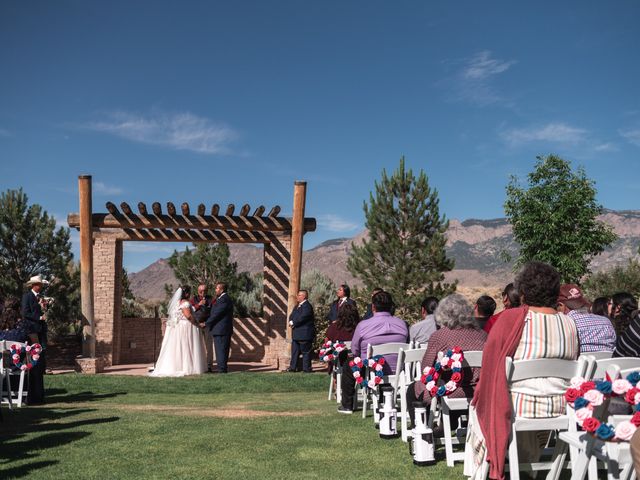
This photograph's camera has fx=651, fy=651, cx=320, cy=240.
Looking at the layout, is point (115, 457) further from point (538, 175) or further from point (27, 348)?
point (538, 175)

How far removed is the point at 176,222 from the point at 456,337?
32.0ft

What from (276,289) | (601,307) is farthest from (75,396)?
(601,307)

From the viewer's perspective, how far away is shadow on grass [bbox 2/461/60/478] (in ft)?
16.5

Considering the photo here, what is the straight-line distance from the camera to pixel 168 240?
14.7 meters

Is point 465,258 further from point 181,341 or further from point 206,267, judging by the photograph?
point 181,341

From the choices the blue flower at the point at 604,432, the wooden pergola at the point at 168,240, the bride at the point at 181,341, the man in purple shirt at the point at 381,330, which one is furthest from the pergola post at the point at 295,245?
the blue flower at the point at 604,432

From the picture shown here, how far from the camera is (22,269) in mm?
18422

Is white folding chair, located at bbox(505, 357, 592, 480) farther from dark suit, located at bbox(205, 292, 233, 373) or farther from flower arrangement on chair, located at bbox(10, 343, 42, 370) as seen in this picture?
dark suit, located at bbox(205, 292, 233, 373)

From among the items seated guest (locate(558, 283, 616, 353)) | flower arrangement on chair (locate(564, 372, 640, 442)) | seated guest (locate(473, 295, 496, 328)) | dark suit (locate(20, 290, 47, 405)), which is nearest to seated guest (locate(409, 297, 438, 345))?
seated guest (locate(473, 295, 496, 328))

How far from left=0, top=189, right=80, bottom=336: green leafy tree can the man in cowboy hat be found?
8.46 meters

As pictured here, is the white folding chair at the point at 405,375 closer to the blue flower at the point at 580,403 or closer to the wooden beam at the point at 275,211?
the blue flower at the point at 580,403

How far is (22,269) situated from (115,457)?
14.4 meters

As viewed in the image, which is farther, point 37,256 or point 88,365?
point 37,256

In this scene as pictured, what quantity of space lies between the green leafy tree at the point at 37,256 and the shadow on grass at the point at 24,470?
13544mm
